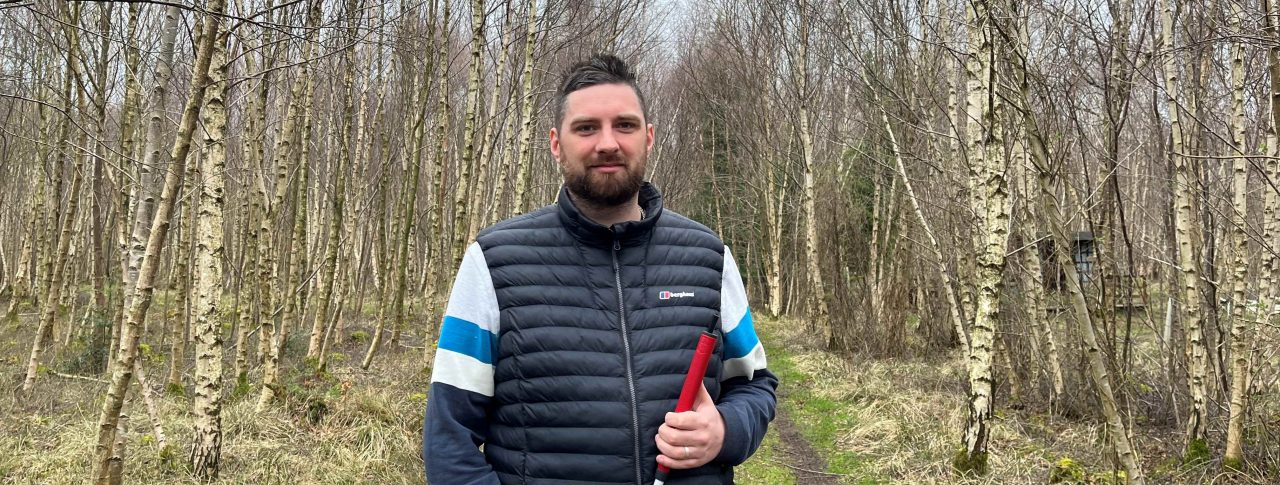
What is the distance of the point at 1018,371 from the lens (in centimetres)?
770

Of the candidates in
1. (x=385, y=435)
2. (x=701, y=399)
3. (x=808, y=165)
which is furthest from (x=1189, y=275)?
(x=808, y=165)

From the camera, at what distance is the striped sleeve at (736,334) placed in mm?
1823

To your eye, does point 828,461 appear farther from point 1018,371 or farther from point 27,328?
point 27,328

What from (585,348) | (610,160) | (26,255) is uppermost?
(26,255)

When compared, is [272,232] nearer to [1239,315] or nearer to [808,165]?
[1239,315]

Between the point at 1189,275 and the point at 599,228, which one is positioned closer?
the point at 599,228

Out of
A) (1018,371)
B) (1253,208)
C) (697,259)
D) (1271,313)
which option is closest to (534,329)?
(697,259)

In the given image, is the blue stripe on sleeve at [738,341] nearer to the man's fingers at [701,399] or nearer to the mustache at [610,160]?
the man's fingers at [701,399]

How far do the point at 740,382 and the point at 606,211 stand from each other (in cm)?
58

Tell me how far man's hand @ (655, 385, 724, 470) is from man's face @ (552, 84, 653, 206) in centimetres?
50

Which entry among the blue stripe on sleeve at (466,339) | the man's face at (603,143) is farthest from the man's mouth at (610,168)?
the blue stripe on sleeve at (466,339)

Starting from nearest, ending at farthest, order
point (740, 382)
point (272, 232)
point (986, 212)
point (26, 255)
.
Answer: point (740, 382), point (986, 212), point (272, 232), point (26, 255)

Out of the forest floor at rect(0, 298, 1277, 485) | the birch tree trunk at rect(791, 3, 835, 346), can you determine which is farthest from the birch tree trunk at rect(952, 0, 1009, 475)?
the birch tree trunk at rect(791, 3, 835, 346)

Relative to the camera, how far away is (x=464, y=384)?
5.14ft
